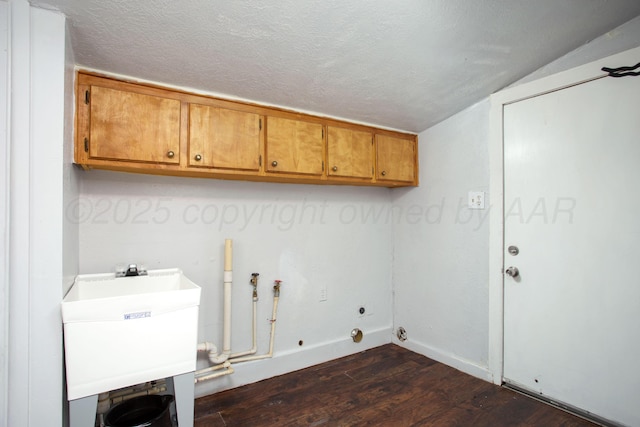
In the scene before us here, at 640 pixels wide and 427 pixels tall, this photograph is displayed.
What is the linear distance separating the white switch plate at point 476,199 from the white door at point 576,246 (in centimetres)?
17

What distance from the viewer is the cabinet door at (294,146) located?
2.08 metres

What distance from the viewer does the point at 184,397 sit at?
144cm

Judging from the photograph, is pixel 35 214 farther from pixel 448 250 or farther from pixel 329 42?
pixel 448 250

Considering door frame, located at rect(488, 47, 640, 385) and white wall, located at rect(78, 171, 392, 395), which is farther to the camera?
door frame, located at rect(488, 47, 640, 385)

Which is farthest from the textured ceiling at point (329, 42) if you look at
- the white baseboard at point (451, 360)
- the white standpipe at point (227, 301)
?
the white baseboard at point (451, 360)

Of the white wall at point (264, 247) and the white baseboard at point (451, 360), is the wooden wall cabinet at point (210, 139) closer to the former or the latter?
the white wall at point (264, 247)

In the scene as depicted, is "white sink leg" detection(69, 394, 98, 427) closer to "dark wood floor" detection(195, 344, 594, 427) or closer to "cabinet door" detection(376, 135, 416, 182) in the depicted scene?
"dark wood floor" detection(195, 344, 594, 427)

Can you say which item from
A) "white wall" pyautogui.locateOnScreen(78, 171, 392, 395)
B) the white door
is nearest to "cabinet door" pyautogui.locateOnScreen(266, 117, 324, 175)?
"white wall" pyautogui.locateOnScreen(78, 171, 392, 395)

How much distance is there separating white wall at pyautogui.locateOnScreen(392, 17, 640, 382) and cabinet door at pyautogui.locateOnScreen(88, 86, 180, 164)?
2006mm

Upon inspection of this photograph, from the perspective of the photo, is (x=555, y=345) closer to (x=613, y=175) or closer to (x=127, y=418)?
(x=613, y=175)

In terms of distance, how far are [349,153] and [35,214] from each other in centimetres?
186

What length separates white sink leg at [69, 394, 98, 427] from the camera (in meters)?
1.22

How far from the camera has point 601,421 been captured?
5.86ft

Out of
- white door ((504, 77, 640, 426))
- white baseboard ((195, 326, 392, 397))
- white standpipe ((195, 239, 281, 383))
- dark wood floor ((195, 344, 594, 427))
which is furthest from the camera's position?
white baseboard ((195, 326, 392, 397))
